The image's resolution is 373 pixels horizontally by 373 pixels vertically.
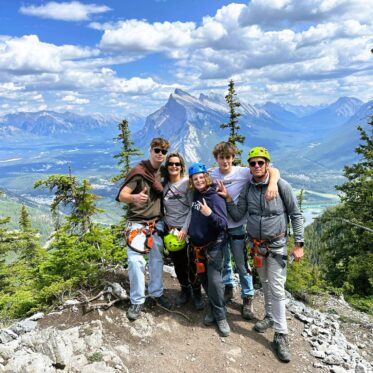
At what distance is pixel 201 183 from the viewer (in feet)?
20.4

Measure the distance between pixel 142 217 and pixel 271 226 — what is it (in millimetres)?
2617

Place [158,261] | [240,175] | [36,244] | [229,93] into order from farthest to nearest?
1. [36,244]
2. [229,93]
3. [158,261]
4. [240,175]

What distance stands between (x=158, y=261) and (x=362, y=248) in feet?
49.1

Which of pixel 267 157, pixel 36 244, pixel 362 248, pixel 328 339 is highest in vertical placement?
pixel 267 157

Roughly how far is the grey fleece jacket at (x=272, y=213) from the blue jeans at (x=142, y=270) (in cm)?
202

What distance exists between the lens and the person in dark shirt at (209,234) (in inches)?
246

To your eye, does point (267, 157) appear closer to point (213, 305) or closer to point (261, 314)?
point (213, 305)

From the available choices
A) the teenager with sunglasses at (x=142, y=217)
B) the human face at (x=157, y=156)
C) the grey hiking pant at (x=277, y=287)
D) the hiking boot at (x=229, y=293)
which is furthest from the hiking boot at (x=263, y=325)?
the human face at (x=157, y=156)

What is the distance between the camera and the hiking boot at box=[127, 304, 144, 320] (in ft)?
22.5

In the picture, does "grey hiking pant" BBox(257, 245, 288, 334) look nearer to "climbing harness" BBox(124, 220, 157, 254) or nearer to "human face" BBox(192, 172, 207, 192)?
"human face" BBox(192, 172, 207, 192)

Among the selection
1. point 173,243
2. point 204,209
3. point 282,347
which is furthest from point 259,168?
point 282,347

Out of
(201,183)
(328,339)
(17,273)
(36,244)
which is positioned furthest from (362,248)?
(36,244)

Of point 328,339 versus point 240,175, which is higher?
point 240,175

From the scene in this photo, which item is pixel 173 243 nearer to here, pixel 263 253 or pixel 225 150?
pixel 263 253
